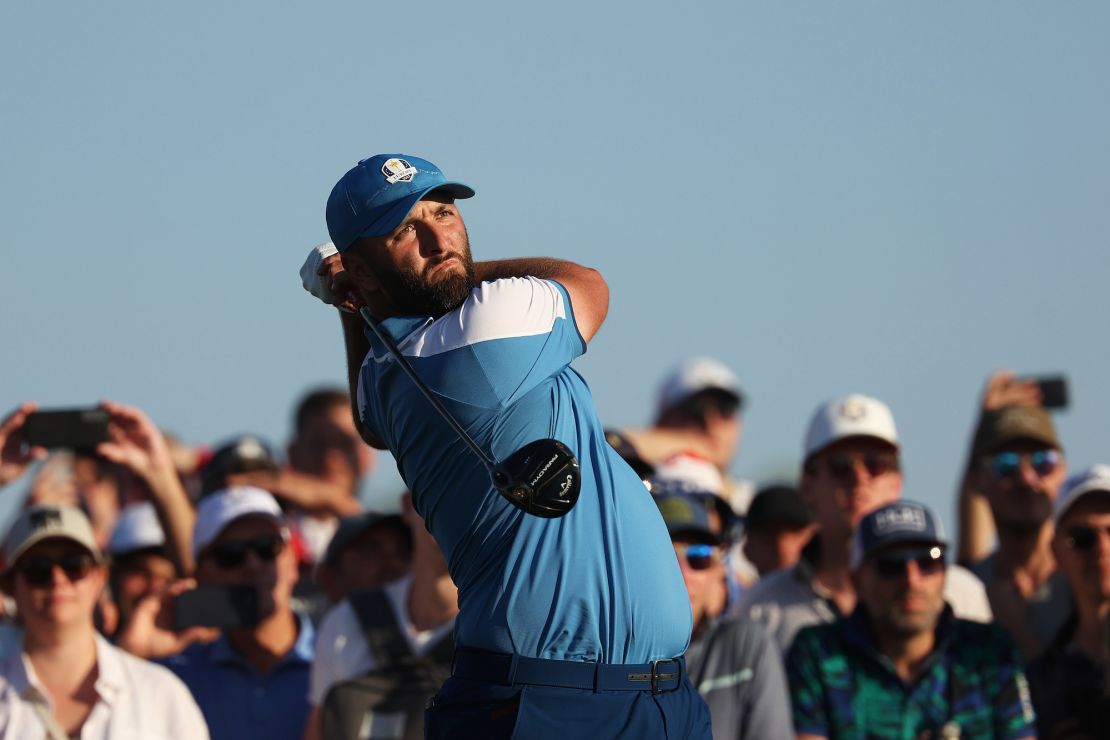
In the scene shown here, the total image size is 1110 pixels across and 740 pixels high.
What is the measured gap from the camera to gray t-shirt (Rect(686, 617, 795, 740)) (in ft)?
24.6

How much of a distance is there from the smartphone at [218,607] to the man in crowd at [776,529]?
2894mm

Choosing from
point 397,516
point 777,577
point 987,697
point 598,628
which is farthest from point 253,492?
point 598,628

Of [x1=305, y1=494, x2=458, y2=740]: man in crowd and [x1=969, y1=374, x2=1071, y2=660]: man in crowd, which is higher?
[x1=969, y1=374, x2=1071, y2=660]: man in crowd

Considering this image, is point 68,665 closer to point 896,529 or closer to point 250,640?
point 250,640

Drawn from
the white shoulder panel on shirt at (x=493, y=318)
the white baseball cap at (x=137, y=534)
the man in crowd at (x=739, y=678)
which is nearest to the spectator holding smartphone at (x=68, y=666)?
the white baseball cap at (x=137, y=534)

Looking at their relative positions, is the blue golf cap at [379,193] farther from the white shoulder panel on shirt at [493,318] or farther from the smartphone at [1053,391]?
the smartphone at [1053,391]

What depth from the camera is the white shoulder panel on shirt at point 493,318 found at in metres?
5.15

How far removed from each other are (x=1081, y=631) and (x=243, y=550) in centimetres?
398

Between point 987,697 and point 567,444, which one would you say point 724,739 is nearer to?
point 987,697

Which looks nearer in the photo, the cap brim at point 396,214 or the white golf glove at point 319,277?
the cap brim at point 396,214

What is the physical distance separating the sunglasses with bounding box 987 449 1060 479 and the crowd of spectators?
14 millimetres

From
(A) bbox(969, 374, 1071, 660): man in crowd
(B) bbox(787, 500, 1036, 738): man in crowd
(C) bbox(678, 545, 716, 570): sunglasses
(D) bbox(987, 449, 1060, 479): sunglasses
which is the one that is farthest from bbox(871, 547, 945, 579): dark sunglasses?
(D) bbox(987, 449, 1060, 479): sunglasses

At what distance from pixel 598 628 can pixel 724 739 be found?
8.55 ft

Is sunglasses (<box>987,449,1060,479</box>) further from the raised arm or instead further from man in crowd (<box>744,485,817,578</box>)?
the raised arm
